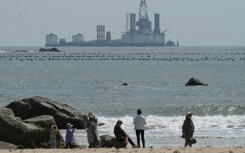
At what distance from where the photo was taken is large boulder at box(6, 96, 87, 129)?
105 feet

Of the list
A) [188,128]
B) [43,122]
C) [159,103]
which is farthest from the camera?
[159,103]

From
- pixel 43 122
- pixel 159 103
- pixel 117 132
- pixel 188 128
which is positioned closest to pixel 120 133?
pixel 117 132

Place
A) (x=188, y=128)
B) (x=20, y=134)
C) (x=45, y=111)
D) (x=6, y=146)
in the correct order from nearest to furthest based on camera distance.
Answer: (x=188, y=128) < (x=6, y=146) < (x=20, y=134) < (x=45, y=111)

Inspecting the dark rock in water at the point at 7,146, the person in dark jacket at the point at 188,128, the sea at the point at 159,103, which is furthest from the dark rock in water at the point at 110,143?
the sea at the point at 159,103

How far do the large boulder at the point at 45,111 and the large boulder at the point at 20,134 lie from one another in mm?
7377

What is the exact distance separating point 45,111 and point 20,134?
25.0ft

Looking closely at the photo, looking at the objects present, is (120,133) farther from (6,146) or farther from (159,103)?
(159,103)

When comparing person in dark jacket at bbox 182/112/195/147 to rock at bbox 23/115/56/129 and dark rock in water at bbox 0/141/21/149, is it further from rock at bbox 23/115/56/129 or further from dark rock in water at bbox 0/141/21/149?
rock at bbox 23/115/56/129

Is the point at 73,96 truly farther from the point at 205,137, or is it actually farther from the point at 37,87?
the point at 205,137

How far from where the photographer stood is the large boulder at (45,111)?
1256 inches

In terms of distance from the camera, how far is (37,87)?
73.2 metres

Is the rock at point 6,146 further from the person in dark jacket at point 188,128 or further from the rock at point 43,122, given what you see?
the person in dark jacket at point 188,128

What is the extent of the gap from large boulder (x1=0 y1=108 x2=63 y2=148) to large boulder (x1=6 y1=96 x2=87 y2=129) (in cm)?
738

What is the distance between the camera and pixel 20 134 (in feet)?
79.6
